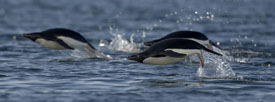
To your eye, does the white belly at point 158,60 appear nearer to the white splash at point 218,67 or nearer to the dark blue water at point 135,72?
the dark blue water at point 135,72

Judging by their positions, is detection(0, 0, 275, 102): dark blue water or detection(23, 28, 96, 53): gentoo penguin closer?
detection(0, 0, 275, 102): dark blue water

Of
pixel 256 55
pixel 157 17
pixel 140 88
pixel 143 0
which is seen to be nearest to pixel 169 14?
pixel 157 17

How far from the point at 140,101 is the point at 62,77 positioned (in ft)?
8.48

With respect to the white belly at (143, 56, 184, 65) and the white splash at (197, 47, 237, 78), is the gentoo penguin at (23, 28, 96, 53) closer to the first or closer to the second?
the white splash at (197, 47, 237, 78)

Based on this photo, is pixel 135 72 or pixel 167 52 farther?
pixel 135 72

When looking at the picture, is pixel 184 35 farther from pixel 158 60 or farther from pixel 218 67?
pixel 158 60

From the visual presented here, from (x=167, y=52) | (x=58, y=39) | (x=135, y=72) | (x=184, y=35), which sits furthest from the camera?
(x=58, y=39)

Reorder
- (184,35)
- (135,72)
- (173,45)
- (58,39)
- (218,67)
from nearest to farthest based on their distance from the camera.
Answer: (173,45), (135,72), (218,67), (184,35), (58,39)

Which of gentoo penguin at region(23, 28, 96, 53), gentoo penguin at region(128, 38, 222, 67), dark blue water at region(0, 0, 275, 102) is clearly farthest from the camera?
gentoo penguin at region(23, 28, 96, 53)

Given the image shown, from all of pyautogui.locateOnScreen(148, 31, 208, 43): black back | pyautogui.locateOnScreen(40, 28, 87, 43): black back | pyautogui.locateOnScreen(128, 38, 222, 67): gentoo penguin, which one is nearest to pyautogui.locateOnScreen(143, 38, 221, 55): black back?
pyautogui.locateOnScreen(128, 38, 222, 67): gentoo penguin

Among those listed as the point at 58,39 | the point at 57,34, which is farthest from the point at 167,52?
the point at 57,34

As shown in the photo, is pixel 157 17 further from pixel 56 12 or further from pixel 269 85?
pixel 269 85

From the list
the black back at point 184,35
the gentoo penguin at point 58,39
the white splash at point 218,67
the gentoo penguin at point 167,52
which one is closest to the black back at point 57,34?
the gentoo penguin at point 58,39

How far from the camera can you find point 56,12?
3322 centimetres
